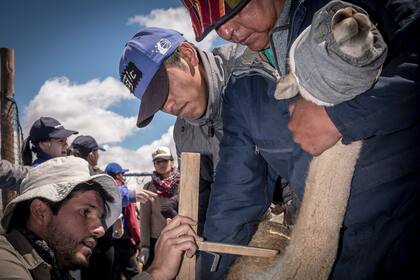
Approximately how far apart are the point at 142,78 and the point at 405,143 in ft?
5.44

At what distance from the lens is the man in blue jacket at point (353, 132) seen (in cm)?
106

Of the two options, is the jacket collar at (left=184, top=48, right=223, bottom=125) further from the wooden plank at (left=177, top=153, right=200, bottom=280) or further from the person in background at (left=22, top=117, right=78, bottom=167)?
the person in background at (left=22, top=117, right=78, bottom=167)

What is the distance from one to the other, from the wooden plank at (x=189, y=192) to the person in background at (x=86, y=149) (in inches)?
162

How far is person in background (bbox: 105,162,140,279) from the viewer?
6.36 m

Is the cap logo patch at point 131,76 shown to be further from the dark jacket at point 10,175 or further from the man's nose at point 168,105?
the dark jacket at point 10,175

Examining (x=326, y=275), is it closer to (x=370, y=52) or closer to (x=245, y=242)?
(x=245, y=242)

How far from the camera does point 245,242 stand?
1964 millimetres

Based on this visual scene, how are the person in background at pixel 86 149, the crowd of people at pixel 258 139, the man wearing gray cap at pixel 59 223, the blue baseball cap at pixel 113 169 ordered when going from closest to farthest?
1. the crowd of people at pixel 258 139
2. the man wearing gray cap at pixel 59 223
3. the person in background at pixel 86 149
4. the blue baseball cap at pixel 113 169

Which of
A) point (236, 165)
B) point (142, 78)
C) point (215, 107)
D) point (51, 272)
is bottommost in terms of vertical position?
point (51, 272)

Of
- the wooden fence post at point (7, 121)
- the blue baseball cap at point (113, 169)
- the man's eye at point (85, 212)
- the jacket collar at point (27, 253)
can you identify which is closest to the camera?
the jacket collar at point (27, 253)

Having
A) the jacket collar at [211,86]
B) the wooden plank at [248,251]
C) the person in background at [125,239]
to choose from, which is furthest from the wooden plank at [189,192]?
the person in background at [125,239]

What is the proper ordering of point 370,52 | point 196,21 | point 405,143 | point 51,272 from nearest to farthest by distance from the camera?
point 370,52 < point 405,143 < point 196,21 < point 51,272

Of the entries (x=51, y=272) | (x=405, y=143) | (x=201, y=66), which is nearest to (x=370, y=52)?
(x=405, y=143)

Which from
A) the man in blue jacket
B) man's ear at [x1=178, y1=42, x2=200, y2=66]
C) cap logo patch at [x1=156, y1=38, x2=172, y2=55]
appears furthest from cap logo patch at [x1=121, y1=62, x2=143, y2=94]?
the man in blue jacket
